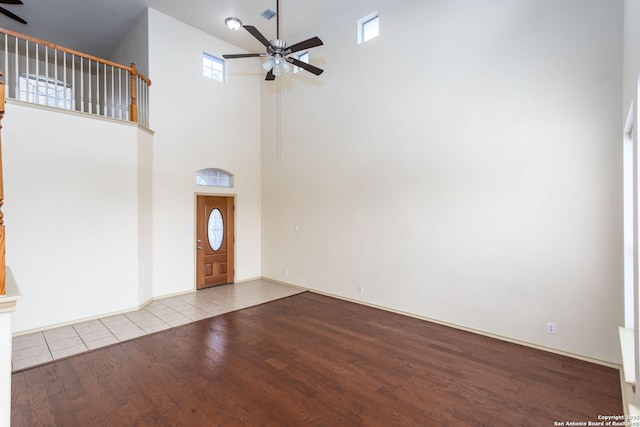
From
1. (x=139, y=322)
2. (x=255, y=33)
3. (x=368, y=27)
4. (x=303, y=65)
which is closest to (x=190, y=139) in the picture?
(x=303, y=65)

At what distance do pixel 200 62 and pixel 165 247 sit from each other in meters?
3.71

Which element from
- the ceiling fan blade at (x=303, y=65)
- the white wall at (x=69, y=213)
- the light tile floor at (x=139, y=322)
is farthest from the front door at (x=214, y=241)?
the ceiling fan blade at (x=303, y=65)

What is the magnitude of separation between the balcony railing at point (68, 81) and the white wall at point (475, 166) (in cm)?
300

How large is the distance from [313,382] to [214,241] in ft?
14.4

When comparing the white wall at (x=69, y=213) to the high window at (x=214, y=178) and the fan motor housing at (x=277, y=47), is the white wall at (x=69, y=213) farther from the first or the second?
the fan motor housing at (x=277, y=47)

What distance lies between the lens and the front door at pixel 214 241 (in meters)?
6.41

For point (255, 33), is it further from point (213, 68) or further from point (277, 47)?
point (213, 68)

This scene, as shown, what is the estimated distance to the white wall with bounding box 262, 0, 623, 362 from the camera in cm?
339

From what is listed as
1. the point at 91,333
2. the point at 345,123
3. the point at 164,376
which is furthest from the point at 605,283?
the point at 91,333

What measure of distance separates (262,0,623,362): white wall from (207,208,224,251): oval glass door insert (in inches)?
76.5

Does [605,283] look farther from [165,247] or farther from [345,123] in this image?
[165,247]

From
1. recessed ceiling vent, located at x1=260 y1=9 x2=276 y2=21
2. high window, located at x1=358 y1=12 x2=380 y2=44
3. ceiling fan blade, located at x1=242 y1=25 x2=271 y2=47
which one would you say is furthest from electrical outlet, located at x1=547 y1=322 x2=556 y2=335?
recessed ceiling vent, located at x1=260 y1=9 x2=276 y2=21

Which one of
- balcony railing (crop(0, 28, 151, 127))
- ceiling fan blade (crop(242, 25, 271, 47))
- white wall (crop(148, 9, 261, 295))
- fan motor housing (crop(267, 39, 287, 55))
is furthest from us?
white wall (crop(148, 9, 261, 295))

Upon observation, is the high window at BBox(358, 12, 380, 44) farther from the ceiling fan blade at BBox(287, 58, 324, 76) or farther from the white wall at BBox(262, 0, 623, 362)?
the ceiling fan blade at BBox(287, 58, 324, 76)
